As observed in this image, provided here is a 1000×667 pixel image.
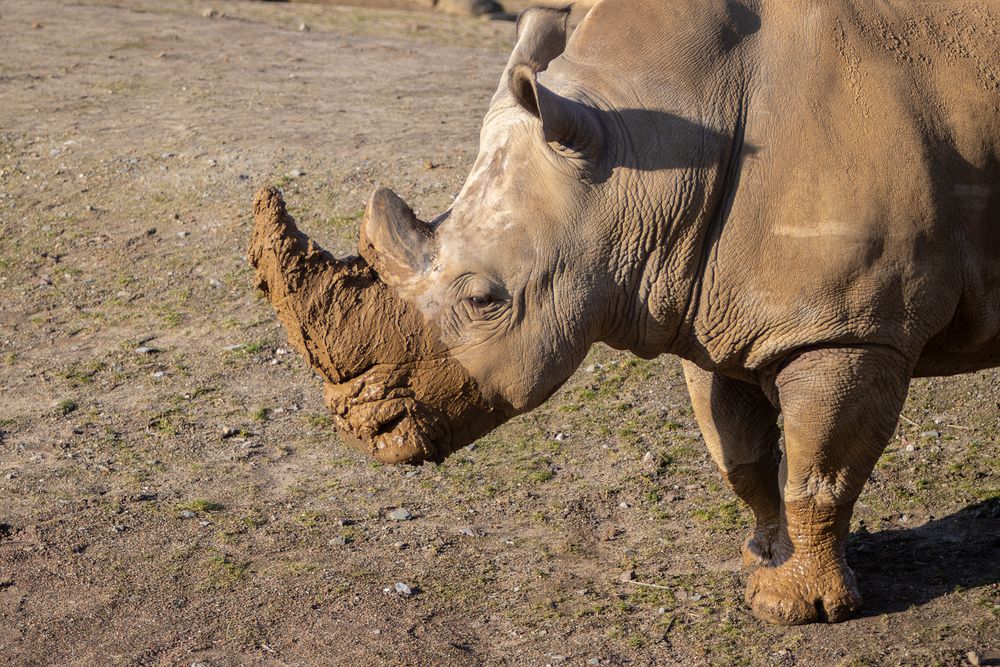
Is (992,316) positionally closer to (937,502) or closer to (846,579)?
(846,579)

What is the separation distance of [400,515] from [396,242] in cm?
222

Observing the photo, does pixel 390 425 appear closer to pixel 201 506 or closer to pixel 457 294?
pixel 457 294

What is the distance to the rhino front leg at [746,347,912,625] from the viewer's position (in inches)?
195

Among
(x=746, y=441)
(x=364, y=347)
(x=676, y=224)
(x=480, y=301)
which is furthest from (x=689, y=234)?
(x=746, y=441)

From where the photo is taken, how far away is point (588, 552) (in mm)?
6332

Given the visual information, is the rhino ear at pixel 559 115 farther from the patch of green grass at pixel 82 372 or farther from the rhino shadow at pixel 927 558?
the patch of green grass at pixel 82 372

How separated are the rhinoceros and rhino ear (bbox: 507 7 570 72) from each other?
0.40m

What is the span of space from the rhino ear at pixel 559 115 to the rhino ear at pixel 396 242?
Answer: 1.89 feet

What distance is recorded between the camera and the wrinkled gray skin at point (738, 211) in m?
4.81

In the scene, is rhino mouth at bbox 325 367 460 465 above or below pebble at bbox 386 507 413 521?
above

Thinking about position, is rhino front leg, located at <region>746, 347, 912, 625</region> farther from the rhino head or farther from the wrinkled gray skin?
the rhino head

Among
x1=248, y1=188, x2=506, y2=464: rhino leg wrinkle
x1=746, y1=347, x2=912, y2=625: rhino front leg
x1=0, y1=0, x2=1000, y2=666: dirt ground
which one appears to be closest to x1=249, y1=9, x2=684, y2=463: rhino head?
x1=248, y1=188, x2=506, y2=464: rhino leg wrinkle

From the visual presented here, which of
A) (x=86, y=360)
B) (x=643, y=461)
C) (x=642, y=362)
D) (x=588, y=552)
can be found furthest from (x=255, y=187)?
(x=588, y=552)

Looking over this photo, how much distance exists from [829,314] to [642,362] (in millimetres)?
3459
